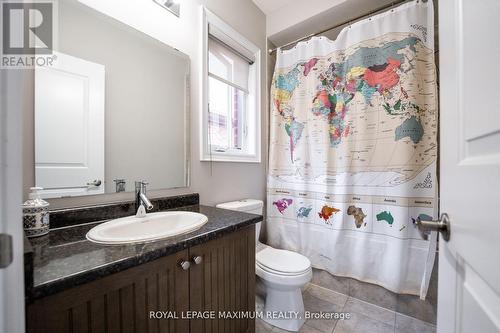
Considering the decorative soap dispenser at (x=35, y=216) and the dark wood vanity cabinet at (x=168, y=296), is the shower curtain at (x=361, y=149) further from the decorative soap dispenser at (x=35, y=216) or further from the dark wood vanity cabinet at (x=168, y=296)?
the decorative soap dispenser at (x=35, y=216)

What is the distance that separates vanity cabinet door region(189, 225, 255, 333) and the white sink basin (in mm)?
119

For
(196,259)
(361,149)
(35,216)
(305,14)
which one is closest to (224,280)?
(196,259)

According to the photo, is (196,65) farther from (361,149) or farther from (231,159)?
(361,149)

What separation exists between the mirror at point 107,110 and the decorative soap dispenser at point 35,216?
10 cm

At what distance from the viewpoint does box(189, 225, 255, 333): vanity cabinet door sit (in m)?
0.85

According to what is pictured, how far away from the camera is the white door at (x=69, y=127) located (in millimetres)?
860

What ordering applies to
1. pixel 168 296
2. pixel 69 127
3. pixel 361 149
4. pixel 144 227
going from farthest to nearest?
pixel 361 149
pixel 144 227
pixel 69 127
pixel 168 296

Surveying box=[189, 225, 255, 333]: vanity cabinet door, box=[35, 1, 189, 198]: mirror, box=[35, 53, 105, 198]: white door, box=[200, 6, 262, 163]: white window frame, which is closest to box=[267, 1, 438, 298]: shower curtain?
box=[200, 6, 262, 163]: white window frame

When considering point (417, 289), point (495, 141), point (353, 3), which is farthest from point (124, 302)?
point (353, 3)

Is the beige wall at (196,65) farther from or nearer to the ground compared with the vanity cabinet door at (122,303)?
farther from the ground

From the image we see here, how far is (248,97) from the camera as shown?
2.03 metres

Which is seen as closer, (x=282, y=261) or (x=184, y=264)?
(x=184, y=264)

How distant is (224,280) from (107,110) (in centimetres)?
105

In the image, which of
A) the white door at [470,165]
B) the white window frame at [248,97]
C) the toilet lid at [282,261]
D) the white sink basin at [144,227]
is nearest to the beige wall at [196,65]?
the white window frame at [248,97]
